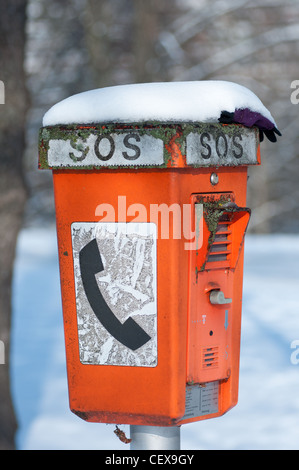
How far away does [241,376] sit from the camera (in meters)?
5.41

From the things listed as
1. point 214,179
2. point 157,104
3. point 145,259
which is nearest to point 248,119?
point 214,179

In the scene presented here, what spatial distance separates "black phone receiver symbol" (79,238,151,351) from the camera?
7.53 ft

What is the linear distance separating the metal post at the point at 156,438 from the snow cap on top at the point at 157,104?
2.99ft

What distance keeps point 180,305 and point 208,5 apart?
12.9m

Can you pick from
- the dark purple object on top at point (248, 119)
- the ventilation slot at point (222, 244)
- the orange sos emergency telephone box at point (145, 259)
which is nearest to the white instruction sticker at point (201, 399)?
the orange sos emergency telephone box at point (145, 259)

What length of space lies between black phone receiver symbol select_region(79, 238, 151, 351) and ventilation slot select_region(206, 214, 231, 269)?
31 cm

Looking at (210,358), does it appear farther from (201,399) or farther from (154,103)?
(154,103)

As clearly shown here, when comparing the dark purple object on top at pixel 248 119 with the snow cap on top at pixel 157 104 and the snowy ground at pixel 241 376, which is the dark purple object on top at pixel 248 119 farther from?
the snowy ground at pixel 241 376

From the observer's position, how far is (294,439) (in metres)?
4.41

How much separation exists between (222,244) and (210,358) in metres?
0.36

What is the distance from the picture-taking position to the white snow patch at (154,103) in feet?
7.22

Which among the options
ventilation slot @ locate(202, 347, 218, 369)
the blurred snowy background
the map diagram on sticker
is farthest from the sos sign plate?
the blurred snowy background

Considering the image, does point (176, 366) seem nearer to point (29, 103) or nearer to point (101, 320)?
point (101, 320)

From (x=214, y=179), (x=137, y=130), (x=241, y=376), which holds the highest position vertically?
(x=137, y=130)
